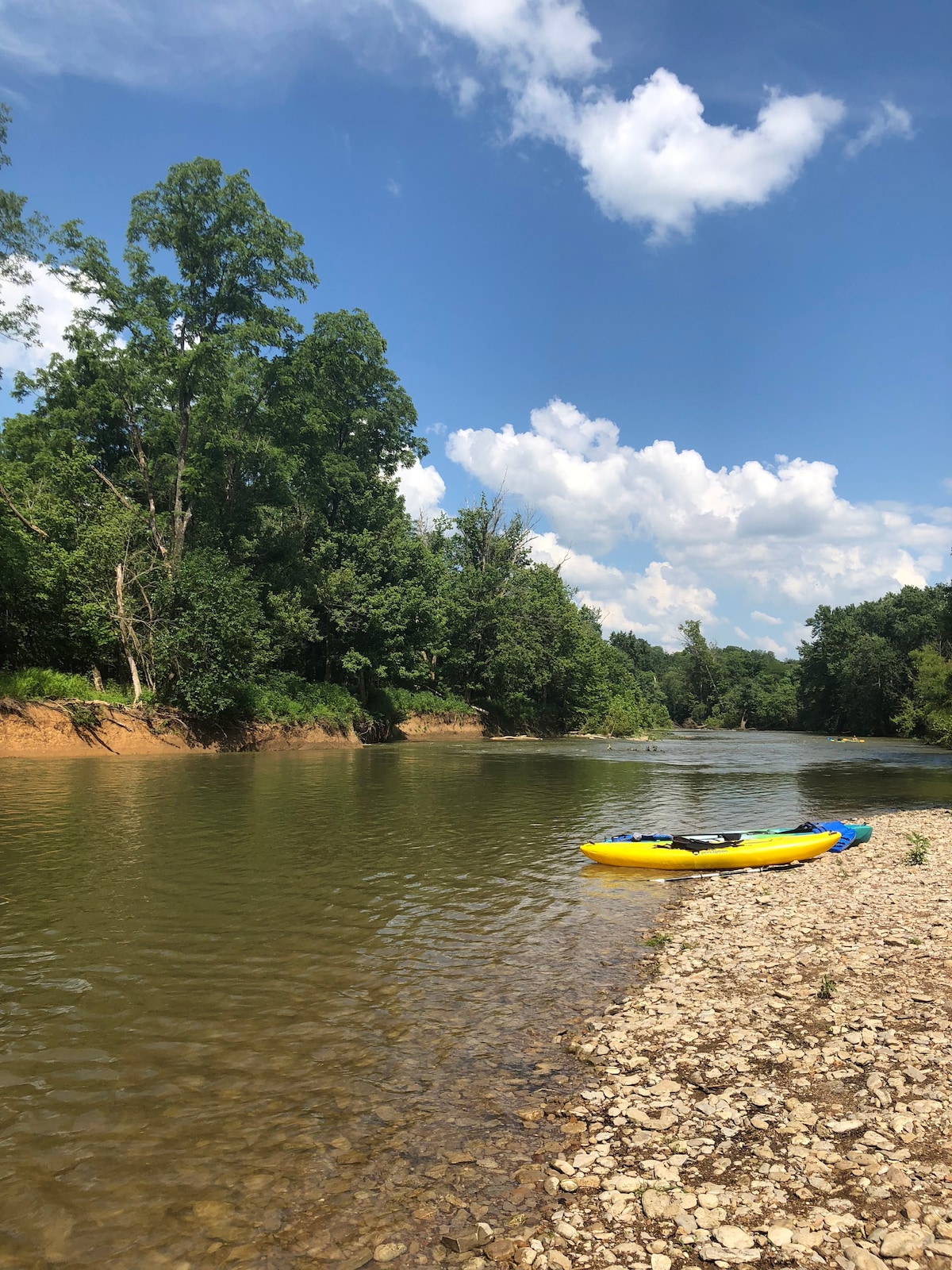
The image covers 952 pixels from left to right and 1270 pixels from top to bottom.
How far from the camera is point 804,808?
20.6m

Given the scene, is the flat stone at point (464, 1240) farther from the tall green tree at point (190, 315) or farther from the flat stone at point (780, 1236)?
the tall green tree at point (190, 315)

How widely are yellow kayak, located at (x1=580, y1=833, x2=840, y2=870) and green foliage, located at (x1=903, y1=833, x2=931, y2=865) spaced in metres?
1.71

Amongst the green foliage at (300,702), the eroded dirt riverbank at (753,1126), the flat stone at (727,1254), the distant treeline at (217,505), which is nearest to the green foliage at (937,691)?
the distant treeline at (217,505)

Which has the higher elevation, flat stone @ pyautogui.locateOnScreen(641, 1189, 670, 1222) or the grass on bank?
the grass on bank

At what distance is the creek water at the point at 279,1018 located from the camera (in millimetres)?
4086

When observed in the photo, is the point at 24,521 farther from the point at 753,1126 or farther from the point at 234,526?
the point at 753,1126

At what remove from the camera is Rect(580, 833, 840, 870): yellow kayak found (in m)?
12.8

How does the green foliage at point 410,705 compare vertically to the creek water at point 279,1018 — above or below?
above

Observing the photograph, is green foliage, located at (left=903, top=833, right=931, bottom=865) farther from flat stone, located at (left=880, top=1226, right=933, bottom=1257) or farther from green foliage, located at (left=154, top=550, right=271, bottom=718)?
green foliage, located at (left=154, top=550, right=271, bottom=718)

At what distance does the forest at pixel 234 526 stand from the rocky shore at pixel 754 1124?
91.5ft

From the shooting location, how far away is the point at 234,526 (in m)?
43.7

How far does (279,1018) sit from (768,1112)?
430 centimetres

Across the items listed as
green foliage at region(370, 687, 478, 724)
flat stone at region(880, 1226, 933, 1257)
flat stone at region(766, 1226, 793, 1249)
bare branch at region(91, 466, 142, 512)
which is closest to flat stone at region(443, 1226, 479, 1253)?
flat stone at region(766, 1226, 793, 1249)

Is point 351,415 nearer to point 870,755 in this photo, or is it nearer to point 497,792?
point 497,792
